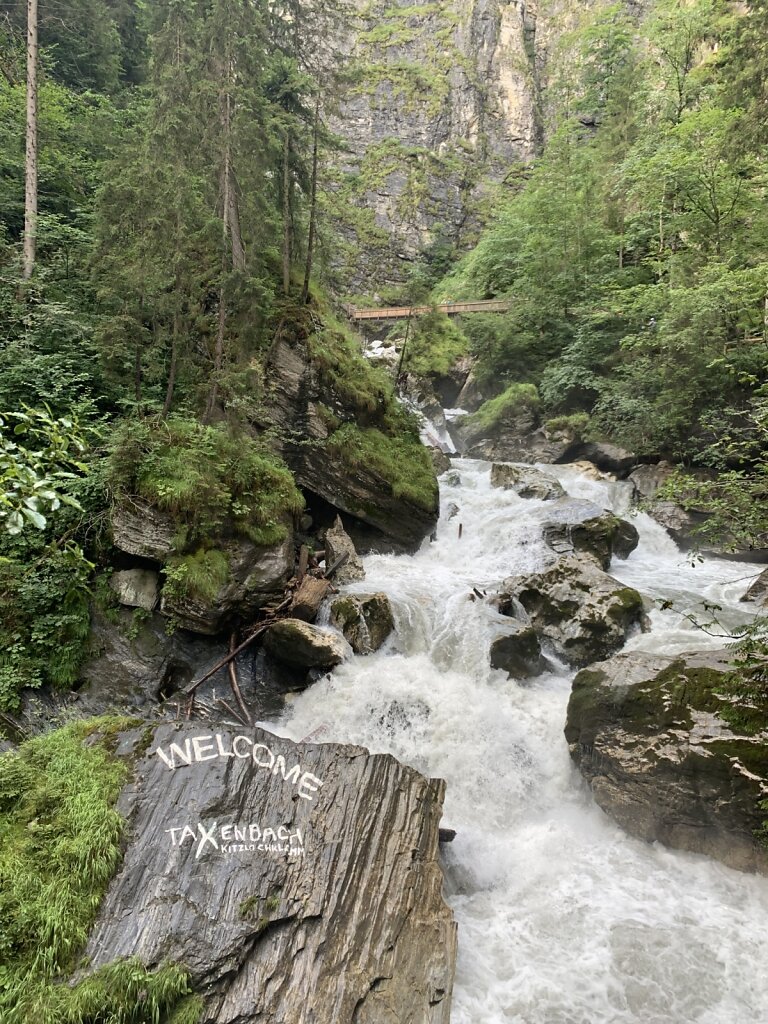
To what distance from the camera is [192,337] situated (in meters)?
12.2

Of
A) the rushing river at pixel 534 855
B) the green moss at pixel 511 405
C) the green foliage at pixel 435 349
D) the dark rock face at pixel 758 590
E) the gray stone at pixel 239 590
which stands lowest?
the rushing river at pixel 534 855

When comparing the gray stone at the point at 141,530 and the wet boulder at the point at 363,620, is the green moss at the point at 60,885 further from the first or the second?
Result: the wet boulder at the point at 363,620

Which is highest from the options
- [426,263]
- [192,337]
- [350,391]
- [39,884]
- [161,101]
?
[426,263]

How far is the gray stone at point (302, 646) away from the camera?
9.02 m

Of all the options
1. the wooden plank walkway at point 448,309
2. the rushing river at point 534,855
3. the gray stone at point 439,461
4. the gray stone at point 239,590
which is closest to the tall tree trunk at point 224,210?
the gray stone at point 239,590

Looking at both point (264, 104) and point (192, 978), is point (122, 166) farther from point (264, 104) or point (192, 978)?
point (192, 978)

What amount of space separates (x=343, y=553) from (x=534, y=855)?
714 cm

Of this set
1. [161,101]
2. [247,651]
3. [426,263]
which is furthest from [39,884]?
[426,263]

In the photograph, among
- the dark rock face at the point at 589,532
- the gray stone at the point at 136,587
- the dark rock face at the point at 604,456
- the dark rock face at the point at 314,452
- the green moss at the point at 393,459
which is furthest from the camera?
→ the dark rock face at the point at 604,456

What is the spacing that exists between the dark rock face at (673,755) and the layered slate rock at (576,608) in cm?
225

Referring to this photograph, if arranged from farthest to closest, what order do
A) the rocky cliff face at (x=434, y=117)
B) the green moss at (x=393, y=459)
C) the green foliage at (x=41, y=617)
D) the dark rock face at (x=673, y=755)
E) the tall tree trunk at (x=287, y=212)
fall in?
the rocky cliff face at (x=434, y=117)
the tall tree trunk at (x=287, y=212)
the green moss at (x=393, y=459)
the green foliage at (x=41, y=617)
the dark rock face at (x=673, y=755)

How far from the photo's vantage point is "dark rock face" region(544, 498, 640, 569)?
1344cm

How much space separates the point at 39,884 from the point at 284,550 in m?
6.39

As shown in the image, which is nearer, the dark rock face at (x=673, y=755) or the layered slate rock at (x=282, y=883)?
the layered slate rock at (x=282, y=883)
